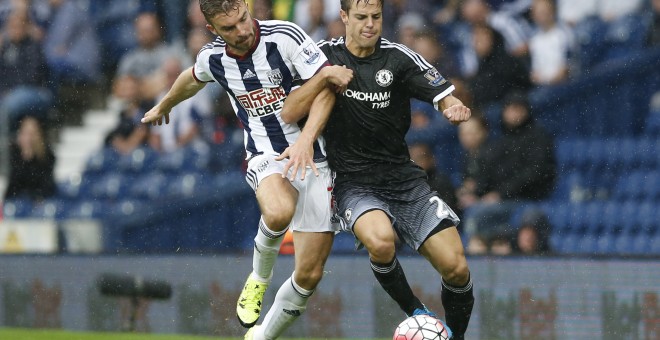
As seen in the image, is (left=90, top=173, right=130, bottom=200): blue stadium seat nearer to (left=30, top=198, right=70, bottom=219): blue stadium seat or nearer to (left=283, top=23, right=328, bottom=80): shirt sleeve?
(left=30, top=198, right=70, bottom=219): blue stadium seat

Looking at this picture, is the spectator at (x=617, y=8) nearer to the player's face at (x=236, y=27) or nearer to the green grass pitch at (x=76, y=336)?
the green grass pitch at (x=76, y=336)

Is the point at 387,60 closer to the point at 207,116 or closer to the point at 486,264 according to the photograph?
the point at 486,264

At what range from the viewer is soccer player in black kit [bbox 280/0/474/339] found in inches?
280

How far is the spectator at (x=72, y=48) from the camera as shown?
1312 centimetres

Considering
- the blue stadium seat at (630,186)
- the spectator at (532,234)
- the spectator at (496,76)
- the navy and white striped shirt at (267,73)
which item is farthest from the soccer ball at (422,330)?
the spectator at (496,76)

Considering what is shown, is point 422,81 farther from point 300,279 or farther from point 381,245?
point 300,279

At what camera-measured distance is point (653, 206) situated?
10.1 metres

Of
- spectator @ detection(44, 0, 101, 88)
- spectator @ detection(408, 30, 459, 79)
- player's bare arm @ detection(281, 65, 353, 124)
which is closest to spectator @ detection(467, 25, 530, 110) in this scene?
spectator @ detection(408, 30, 459, 79)

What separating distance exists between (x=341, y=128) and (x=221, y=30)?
910mm

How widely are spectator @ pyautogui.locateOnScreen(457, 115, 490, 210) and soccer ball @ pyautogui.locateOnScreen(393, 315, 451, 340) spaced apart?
2.94 m

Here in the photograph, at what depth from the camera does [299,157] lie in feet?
22.8

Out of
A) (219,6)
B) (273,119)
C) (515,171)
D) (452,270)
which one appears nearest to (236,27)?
(219,6)

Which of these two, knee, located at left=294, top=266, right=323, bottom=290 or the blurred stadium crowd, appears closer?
knee, located at left=294, top=266, right=323, bottom=290

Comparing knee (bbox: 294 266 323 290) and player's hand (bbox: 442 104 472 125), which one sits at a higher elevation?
player's hand (bbox: 442 104 472 125)
